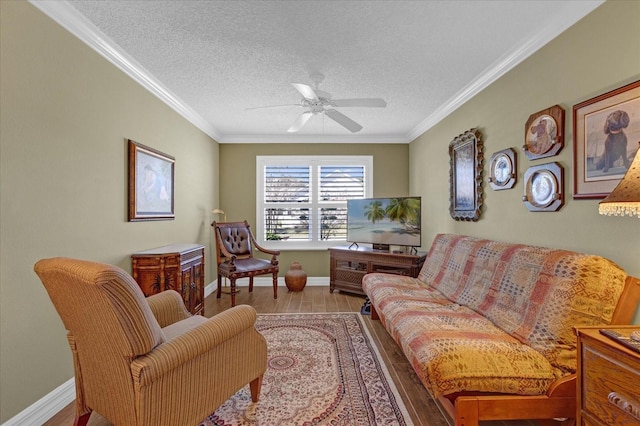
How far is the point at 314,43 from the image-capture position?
2.31 meters

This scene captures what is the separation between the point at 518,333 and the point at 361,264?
2.70 m

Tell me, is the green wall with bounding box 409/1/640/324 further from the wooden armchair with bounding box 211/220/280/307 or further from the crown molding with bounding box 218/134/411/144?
the wooden armchair with bounding box 211/220/280/307

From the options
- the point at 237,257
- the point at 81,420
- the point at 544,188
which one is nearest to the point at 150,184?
the point at 237,257

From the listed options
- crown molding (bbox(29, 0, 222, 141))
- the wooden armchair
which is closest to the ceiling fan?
crown molding (bbox(29, 0, 222, 141))

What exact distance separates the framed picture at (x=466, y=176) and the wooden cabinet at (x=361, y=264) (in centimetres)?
83

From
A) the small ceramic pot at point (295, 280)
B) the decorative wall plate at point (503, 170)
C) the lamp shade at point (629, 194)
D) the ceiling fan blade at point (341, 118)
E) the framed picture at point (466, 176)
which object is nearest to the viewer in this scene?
the lamp shade at point (629, 194)

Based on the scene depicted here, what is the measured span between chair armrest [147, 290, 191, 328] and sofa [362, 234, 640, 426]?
1.54 metres

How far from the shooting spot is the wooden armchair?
156 inches

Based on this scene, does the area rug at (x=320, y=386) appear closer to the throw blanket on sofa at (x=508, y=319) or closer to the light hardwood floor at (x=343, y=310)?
the light hardwood floor at (x=343, y=310)

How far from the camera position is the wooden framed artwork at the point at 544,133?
2.05 m

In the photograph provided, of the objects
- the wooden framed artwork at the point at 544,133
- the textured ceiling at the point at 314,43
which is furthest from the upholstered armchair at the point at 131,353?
the wooden framed artwork at the point at 544,133

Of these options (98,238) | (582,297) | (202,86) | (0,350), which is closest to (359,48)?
(202,86)

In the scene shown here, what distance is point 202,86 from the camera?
3098 millimetres

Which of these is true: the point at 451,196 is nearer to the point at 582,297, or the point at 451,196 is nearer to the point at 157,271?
the point at 582,297
